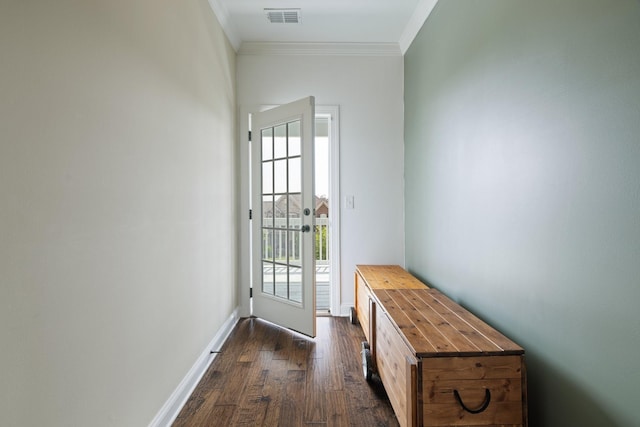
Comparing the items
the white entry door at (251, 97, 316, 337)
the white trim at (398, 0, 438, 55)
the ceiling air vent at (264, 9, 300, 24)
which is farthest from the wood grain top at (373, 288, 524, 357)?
the ceiling air vent at (264, 9, 300, 24)

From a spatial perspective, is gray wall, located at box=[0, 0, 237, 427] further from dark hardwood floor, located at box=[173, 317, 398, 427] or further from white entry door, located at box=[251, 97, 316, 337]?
white entry door, located at box=[251, 97, 316, 337]

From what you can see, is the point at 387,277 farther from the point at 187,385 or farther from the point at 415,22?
the point at 415,22

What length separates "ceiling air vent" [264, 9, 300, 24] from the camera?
2584mm

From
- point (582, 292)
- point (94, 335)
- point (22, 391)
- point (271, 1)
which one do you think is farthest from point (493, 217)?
point (271, 1)

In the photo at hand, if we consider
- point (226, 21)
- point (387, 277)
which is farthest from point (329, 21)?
point (387, 277)

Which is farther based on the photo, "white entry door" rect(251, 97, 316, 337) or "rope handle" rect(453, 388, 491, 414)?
"white entry door" rect(251, 97, 316, 337)

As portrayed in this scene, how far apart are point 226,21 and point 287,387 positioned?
2.77 meters

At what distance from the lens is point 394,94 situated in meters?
3.17

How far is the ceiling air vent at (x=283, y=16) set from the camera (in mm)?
2584

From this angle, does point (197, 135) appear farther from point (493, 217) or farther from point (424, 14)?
point (424, 14)

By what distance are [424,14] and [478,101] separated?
1.23 metres

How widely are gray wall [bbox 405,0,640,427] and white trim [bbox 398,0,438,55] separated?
1.46 feet

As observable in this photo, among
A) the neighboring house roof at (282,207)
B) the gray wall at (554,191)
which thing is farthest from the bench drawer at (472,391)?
the neighboring house roof at (282,207)

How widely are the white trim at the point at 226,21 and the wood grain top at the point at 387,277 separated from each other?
2.31m
